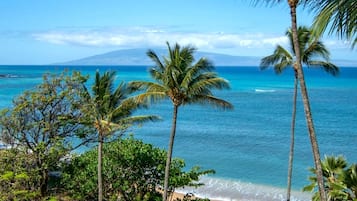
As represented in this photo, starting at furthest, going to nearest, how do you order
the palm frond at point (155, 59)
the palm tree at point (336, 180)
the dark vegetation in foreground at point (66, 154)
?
the dark vegetation in foreground at point (66, 154) < the palm frond at point (155, 59) < the palm tree at point (336, 180)

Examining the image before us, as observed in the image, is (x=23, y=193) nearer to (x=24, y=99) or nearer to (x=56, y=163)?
(x=56, y=163)

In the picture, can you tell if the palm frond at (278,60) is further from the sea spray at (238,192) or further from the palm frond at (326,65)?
the sea spray at (238,192)

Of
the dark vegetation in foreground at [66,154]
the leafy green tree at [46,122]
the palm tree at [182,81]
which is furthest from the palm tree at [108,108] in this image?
the palm tree at [182,81]

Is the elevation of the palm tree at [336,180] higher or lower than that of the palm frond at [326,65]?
lower

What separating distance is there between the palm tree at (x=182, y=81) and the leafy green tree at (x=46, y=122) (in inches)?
142

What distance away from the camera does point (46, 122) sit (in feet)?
60.0

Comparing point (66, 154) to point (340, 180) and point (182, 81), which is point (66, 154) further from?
point (340, 180)

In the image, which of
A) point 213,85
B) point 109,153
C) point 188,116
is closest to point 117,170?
point 109,153

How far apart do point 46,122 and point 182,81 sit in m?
6.09

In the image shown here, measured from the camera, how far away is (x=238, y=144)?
42000mm

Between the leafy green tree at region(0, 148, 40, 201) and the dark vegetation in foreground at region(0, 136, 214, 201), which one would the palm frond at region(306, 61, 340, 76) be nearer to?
the dark vegetation in foreground at region(0, 136, 214, 201)

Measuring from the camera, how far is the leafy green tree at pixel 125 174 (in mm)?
19734

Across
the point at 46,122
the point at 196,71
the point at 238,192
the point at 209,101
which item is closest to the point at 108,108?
the point at 46,122

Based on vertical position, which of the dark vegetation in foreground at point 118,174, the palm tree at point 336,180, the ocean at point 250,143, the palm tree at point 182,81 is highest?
the palm tree at point 182,81
